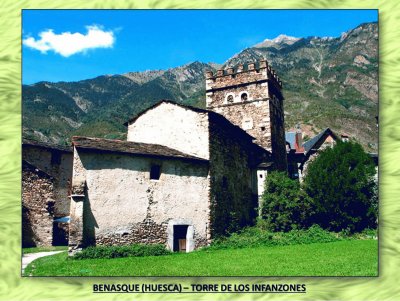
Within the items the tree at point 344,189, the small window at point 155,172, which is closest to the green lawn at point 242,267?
the small window at point 155,172

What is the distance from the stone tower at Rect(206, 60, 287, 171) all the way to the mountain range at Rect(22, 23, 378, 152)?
39.4 inches

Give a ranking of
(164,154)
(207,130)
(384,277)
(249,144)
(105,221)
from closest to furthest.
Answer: (384,277) → (105,221) → (164,154) → (207,130) → (249,144)

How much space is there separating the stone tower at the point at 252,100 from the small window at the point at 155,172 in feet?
34.5

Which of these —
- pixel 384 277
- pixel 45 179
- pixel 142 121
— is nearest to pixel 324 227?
pixel 142 121

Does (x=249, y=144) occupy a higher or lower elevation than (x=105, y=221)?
higher

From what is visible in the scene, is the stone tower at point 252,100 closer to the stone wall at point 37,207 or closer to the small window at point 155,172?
the small window at point 155,172

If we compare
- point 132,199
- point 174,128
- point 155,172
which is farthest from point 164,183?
point 174,128

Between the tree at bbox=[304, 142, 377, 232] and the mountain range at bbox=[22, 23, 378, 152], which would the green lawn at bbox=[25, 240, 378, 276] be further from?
the tree at bbox=[304, 142, 377, 232]

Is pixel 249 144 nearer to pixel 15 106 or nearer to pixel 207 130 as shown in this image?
pixel 207 130

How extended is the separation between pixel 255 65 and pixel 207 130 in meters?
9.74

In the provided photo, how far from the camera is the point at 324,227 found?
19625 millimetres

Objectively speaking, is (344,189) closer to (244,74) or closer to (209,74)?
(244,74)

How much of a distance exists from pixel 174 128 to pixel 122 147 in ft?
14.2

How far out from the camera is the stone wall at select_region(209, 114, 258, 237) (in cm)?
1770
